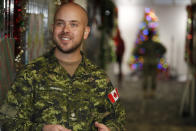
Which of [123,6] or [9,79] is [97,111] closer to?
[9,79]

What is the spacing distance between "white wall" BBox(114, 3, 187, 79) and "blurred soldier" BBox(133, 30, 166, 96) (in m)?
6.46

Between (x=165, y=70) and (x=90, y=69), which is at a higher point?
(x=90, y=69)

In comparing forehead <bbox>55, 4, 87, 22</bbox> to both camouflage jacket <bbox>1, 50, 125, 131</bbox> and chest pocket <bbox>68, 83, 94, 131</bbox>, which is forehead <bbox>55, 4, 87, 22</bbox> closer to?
camouflage jacket <bbox>1, 50, 125, 131</bbox>

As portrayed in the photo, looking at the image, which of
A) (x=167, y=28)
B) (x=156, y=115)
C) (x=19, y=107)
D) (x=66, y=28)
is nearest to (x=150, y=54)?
(x=156, y=115)

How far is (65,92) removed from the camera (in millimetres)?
1191

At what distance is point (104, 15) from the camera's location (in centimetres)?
455

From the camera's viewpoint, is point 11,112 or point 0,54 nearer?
point 11,112

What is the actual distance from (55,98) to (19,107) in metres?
0.14

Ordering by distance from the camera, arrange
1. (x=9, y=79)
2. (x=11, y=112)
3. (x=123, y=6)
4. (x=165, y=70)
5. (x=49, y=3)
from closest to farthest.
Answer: (x=11, y=112) < (x=9, y=79) < (x=49, y=3) < (x=165, y=70) < (x=123, y=6)

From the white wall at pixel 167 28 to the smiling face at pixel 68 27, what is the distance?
10.2 meters

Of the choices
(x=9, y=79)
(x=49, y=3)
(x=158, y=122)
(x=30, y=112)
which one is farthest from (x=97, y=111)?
(x=158, y=122)

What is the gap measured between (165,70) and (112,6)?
6609 millimetres

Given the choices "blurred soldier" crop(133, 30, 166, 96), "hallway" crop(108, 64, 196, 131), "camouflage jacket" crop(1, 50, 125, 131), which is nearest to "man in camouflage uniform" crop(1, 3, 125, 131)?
"camouflage jacket" crop(1, 50, 125, 131)

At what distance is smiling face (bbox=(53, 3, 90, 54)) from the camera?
3.96 ft
